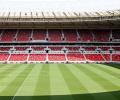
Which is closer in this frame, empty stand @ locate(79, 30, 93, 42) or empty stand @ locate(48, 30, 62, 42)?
empty stand @ locate(79, 30, 93, 42)

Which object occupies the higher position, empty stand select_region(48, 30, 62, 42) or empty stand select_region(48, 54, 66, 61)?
empty stand select_region(48, 30, 62, 42)

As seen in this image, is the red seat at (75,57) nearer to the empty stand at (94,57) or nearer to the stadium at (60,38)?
the stadium at (60,38)

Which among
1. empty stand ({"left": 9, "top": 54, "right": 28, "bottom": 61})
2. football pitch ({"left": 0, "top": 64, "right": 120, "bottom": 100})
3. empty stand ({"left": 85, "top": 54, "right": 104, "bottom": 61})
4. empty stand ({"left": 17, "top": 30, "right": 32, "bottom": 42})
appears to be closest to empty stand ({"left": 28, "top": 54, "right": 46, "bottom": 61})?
empty stand ({"left": 9, "top": 54, "right": 28, "bottom": 61})

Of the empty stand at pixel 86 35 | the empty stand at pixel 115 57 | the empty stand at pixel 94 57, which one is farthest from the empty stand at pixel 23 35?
the empty stand at pixel 115 57

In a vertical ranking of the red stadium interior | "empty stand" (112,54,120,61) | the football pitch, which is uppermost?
the red stadium interior

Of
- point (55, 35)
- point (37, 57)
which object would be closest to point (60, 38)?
point (55, 35)

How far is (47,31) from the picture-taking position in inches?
2486

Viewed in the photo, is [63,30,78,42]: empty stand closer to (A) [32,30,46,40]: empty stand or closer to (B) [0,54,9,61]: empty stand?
(A) [32,30,46,40]: empty stand

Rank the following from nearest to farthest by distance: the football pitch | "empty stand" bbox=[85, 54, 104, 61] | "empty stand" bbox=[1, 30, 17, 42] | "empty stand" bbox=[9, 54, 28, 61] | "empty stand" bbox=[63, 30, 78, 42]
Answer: the football pitch
"empty stand" bbox=[9, 54, 28, 61]
"empty stand" bbox=[85, 54, 104, 61]
"empty stand" bbox=[1, 30, 17, 42]
"empty stand" bbox=[63, 30, 78, 42]

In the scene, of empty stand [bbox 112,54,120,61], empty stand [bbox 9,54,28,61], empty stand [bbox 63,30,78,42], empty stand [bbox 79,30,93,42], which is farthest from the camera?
empty stand [bbox 63,30,78,42]

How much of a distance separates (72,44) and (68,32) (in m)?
4.08

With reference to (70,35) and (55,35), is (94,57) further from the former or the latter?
(55,35)

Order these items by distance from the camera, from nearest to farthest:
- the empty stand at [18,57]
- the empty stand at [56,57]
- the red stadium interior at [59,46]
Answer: the empty stand at [18,57]
the empty stand at [56,57]
the red stadium interior at [59,46]

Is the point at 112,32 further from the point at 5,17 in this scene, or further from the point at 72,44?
the point at 5,17
